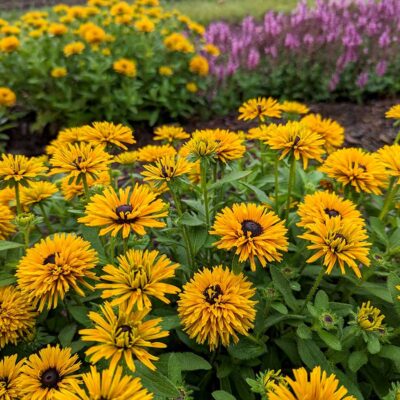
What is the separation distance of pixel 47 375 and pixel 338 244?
84 centimetres

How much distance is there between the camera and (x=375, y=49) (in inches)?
168

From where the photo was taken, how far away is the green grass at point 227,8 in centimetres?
797

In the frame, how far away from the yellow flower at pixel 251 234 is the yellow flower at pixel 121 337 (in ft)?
1.06

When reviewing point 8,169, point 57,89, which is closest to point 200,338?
point 8,169

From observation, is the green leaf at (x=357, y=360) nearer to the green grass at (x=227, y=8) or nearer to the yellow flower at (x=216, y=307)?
the yellow flower at (x=216, y=307)

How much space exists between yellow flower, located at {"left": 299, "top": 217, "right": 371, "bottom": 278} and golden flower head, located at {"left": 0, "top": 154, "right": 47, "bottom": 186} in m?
0.92

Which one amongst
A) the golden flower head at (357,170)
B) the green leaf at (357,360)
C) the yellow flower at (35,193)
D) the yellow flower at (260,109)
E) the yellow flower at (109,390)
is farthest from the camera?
the yellow flower at (260,109)

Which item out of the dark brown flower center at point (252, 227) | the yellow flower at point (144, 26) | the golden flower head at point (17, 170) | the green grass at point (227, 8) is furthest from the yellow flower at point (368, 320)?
the green grass at point (227, 8)

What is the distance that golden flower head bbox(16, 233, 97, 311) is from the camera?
1104 mm

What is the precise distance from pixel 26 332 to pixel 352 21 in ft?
15.9

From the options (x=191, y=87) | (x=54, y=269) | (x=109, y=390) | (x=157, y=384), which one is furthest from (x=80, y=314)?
(x=191, y=87)

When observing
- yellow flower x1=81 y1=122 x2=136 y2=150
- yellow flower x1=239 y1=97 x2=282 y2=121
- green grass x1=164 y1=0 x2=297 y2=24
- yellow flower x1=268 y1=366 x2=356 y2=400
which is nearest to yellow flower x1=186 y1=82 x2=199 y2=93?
yellow flower x1=239 y1=97 x2=282 y2=121

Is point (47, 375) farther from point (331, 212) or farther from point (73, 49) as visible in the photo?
point (73, 49)

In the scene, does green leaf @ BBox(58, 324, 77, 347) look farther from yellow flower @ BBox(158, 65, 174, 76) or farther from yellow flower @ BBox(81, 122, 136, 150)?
yellow flower @ BBox(158, 65, 174, 76)
